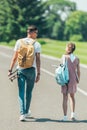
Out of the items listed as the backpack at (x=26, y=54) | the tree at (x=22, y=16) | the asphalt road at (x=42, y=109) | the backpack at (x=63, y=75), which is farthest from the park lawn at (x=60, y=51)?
the backpack at (x=26, y=54)

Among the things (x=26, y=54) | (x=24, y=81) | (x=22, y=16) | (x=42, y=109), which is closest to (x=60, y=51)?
(x=22, y=16)

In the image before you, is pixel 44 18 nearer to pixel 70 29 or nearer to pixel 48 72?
pixel 48 72

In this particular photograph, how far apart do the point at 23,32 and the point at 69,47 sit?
74.1 metres

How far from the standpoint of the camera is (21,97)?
1100 centimetres

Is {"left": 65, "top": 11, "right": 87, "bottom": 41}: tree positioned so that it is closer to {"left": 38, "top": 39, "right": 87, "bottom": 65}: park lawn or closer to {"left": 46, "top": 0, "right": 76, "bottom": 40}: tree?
{"left": 46, "top": 0, "right": 76, "bottom": 40}: tree

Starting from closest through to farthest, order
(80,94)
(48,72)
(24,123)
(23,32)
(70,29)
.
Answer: (24,123) → (80,94) → (48,72) → (23,32) → (70,29)

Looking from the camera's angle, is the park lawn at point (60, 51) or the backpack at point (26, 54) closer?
the backpack at point (26, 54)

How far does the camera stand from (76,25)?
174 m

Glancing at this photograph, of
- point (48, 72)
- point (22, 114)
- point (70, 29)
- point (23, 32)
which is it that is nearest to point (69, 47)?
point (22, 114)

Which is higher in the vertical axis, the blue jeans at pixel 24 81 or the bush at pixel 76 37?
the blue jeans at pixel 24 81

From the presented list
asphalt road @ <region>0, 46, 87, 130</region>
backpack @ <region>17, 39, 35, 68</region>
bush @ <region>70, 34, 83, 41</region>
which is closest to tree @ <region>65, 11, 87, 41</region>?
bush @ <region>70, 34, 83, 41</region>

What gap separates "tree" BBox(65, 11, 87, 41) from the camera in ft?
543

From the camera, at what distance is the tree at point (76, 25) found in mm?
165375

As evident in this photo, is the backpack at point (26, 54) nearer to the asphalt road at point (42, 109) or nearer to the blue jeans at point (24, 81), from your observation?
the blue jeans at point (24, 81)
